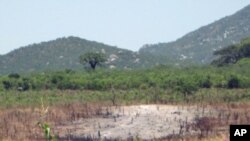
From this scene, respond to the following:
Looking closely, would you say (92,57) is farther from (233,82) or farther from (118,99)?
(118,99)

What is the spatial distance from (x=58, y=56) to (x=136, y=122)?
7737 centimetres

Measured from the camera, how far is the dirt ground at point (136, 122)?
24.7 metres

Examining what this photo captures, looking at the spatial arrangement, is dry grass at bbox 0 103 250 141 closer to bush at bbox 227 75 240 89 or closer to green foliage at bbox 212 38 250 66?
bush at bbox 227 75 240 89

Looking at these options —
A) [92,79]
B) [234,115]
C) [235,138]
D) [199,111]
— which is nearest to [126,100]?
[199,111]

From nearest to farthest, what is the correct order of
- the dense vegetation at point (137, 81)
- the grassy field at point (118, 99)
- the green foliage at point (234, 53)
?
the grassy field at point (118, 99) → the dense vegetation at point (137, 81) → the green foliage at point (234, 53)

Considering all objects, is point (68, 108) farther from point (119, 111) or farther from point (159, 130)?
point (159, 130)

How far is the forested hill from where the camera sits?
329ft

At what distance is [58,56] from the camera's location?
10369 cm

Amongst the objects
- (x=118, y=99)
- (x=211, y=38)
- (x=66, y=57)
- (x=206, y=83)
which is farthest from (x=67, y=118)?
(x=211, y=38)

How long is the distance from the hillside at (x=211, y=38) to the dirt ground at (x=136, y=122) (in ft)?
349

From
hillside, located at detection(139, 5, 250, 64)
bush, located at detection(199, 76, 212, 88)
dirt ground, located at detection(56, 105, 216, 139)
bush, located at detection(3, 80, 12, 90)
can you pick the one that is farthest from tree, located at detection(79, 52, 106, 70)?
hillside, located at detection(139, 5, 250, 64)

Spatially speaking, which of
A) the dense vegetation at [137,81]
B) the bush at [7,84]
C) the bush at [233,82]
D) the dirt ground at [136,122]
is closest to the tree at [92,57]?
the dense vegetation at [137,81]

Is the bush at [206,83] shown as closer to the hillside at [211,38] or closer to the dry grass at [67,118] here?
the dry grass at [67,118]

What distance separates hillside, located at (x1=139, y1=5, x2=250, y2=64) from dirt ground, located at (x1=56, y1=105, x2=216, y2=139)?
106 meters
